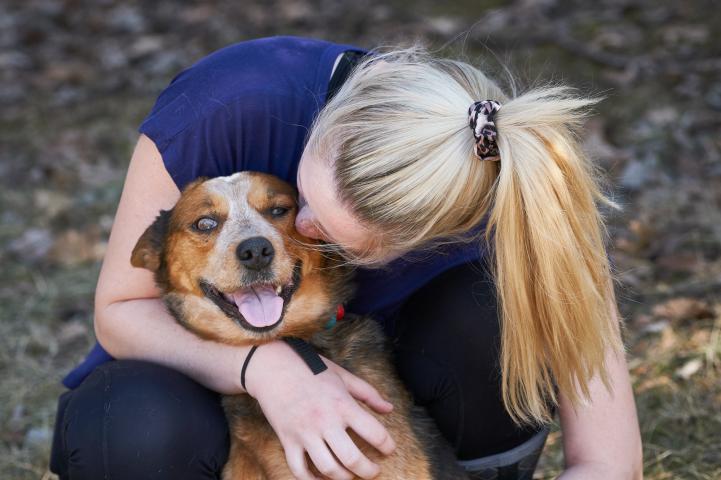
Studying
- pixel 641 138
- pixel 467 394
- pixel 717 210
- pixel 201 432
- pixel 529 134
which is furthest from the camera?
pixel 641 138

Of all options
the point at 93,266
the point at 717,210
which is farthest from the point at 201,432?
the point at 717,210

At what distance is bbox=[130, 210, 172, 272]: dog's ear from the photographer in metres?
2.45

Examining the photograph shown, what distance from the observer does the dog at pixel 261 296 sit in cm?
228

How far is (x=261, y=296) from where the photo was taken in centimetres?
236

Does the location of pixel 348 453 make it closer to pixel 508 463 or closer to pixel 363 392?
pixel 363 392

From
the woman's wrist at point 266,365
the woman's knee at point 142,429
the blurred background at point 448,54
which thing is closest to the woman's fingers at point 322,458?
the woman's wrist at point 266,365

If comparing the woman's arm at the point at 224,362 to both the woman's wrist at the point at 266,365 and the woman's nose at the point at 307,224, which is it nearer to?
the woman's wrist at the point at 266,365

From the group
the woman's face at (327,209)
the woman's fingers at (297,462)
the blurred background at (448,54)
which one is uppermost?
the woman's face at (327,209)

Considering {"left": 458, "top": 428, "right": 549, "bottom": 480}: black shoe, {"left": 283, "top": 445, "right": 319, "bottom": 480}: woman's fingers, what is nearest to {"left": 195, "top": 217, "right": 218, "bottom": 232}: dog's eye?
{"left": 283, "top": 445, "right": 319, "bottom": 480}: woman's fingers

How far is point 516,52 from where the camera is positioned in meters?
5.92

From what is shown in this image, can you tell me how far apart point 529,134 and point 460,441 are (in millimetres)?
942

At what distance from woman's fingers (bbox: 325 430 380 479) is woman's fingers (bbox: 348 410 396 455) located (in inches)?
1.3

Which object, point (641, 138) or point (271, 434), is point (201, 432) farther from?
point (641, 138)

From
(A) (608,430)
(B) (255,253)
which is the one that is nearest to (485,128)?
(B) (255,253)
